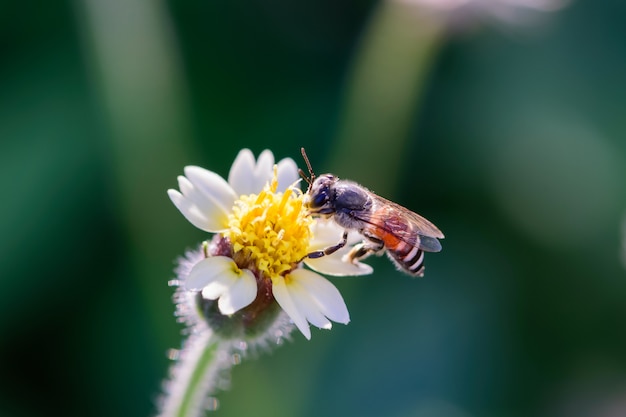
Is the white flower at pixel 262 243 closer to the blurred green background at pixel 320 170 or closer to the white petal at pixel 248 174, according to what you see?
the white petal at pixel 248 174

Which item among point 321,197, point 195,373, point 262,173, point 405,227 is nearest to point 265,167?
point 262,173

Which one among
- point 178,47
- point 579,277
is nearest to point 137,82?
point 178,47

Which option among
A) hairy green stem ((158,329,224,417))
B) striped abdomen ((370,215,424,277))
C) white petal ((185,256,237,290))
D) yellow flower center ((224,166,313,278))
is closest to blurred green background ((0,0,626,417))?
hairy green stem ((158,329,224,417))

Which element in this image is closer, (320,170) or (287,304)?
(287,304)

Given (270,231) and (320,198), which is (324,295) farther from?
(320,198)

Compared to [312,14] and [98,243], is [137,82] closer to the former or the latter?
[98,243]

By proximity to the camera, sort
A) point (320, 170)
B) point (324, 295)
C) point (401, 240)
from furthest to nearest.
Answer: point (320, 170) < point (401, 240) < point (324, 295)

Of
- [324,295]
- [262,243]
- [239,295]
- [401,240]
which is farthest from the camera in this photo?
[401,240]
